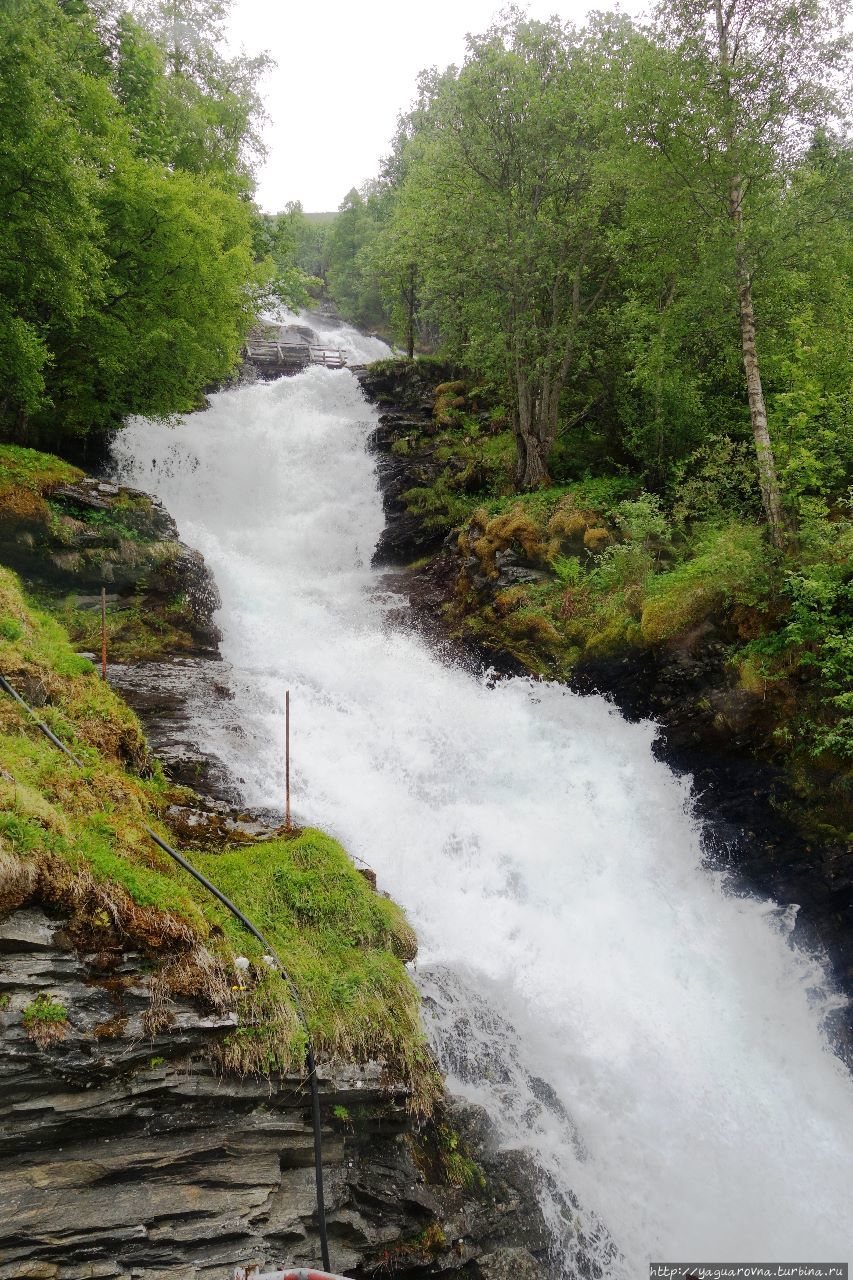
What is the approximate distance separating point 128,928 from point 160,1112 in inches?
49.0

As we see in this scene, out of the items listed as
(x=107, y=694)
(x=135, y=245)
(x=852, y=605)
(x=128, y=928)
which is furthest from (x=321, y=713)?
(x=135, y=245)

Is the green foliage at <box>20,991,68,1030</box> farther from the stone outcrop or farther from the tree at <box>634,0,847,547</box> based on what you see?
the tree at <box>634,0,847,547</box>

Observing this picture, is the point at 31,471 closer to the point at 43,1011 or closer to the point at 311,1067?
the point at 43,1011

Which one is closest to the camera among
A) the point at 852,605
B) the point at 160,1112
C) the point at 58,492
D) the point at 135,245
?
the point at 160,1112

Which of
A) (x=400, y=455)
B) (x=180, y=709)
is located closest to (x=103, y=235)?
(x=400, y=455)

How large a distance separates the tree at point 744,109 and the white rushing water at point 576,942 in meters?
5.53

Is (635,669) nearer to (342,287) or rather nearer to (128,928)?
(128,928)

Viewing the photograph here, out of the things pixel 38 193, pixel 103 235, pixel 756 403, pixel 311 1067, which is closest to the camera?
pixel 311 1067

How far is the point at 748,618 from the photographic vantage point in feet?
36.2

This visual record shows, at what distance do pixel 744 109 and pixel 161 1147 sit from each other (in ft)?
53.3

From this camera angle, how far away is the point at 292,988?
5508 mm

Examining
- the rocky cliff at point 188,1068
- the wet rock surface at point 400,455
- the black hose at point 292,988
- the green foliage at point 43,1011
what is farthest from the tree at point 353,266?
the green foliage at point 43,1011

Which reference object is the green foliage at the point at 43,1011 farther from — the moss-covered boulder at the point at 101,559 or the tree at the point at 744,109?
the tree at the point at 744,109

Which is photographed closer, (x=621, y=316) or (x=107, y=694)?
(x=107, y=694)
